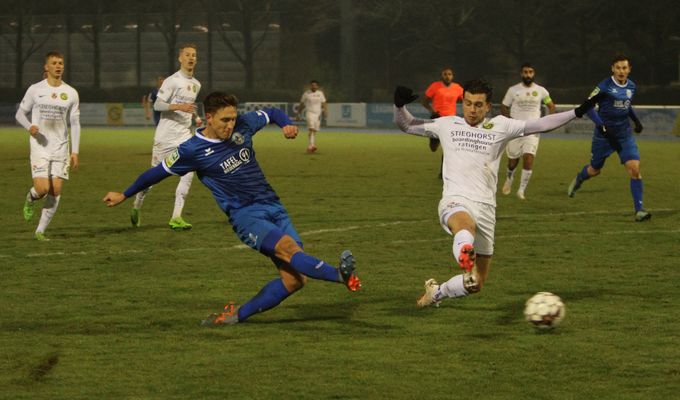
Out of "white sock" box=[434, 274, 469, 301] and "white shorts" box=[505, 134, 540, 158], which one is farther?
"white shorts" box=[505, 134, 540, 158]

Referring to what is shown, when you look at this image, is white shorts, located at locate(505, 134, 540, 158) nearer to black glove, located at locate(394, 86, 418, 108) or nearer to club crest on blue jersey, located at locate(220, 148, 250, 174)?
black glove, located at locate(394, 86, 418, 108)

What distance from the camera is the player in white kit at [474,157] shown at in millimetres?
8609

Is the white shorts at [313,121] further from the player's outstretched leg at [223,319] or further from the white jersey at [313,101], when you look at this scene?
the player's outstretched leg at [223,319]

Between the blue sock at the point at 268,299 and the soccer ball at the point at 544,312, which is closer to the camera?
the soccer ball at the point at 544,312

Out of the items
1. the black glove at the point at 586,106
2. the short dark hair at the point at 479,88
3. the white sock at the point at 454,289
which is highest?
the short dark hair at the point at 479,88

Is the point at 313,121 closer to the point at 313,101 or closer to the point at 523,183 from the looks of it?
the point at 313,101

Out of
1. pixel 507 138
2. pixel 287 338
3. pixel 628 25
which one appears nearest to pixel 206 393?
pixel 287 338

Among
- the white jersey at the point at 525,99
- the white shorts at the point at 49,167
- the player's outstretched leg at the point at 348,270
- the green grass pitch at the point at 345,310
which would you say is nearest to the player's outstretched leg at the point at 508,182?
the green grass pitch at the point at 345,310

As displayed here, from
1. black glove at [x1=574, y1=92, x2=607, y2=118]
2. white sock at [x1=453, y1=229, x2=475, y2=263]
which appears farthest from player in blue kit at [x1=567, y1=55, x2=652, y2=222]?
white sock at [x1=453, y1=229, x2=475, y2=263]

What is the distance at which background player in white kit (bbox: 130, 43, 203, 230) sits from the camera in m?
14.7

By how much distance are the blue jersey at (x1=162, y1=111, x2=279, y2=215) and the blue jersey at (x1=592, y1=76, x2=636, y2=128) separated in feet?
26.9

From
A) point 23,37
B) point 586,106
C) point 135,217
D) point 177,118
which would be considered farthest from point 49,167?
point 23,37

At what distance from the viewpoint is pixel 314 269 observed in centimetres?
807

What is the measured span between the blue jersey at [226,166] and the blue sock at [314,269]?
66 cm
